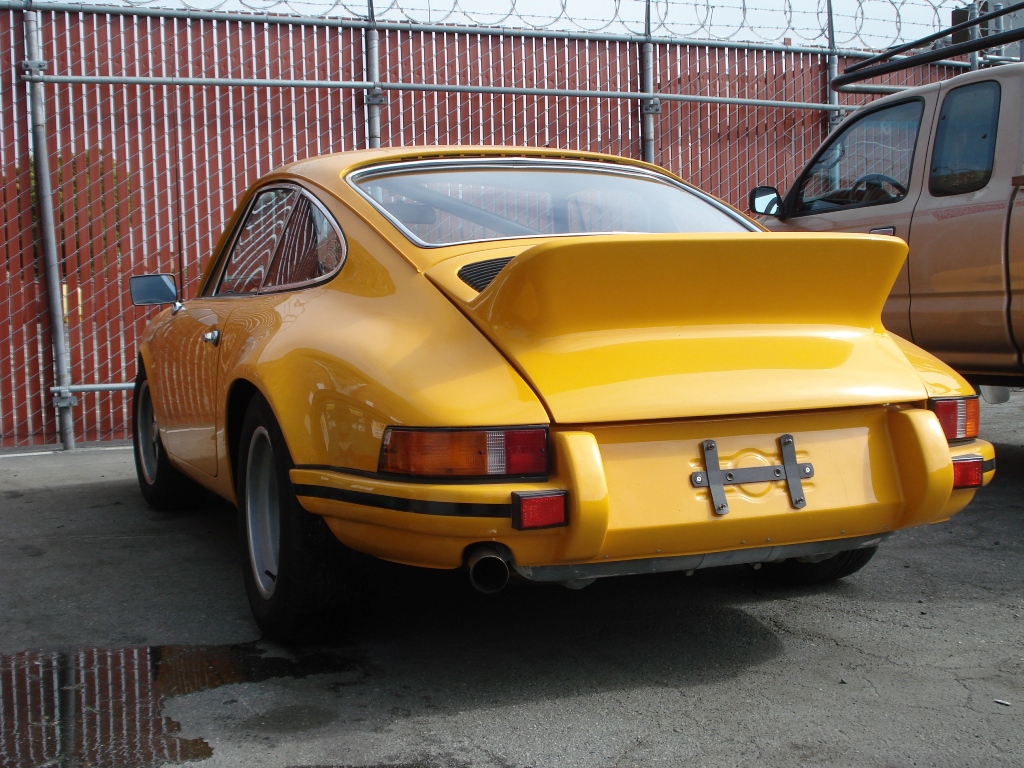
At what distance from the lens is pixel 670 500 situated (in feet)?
8.80

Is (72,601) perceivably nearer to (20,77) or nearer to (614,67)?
(20,77)

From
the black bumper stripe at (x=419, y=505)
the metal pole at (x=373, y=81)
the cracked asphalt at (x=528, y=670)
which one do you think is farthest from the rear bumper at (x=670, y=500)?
the metal pole at (x=373, y=81)

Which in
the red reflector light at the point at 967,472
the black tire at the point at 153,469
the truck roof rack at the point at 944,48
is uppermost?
the truck roof rack at the point at 944,48

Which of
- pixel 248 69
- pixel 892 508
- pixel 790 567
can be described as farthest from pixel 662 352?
pixel 248 69

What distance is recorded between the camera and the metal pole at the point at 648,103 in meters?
8.55

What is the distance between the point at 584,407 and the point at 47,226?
18.9ft

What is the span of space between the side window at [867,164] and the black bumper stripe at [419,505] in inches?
154

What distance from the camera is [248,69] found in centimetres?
786

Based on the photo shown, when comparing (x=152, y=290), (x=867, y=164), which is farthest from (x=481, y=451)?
(x=867, y=164)

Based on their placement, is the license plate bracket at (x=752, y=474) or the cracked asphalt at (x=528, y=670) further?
the license plate bracket at (x=752, y=474)

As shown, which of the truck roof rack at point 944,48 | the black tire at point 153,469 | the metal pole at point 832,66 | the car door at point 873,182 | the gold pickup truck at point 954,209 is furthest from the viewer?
the metal pole at point 832,66

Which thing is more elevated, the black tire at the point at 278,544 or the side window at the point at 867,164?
the side window at the point at 867,164

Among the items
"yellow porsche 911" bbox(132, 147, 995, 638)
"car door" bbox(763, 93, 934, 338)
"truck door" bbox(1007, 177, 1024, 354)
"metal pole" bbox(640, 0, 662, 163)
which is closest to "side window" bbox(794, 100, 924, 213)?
"car door" bbox(763, 93, 934, 338)

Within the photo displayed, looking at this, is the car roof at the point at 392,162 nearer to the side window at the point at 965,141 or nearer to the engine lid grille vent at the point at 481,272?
the engine lid grille vent at the point at 481,272
